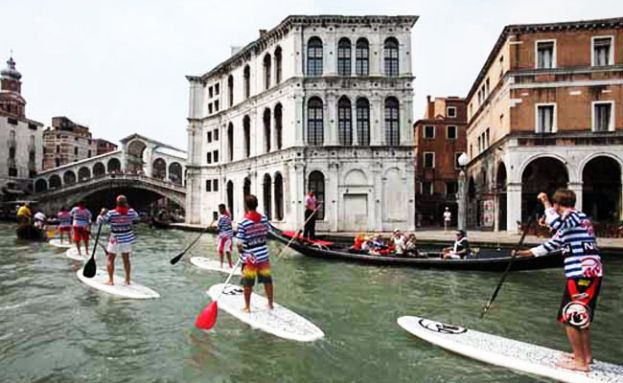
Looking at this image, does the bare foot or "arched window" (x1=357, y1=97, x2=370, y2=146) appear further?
"arched window" (x1=357, y1=97, x2=370, y2=146)

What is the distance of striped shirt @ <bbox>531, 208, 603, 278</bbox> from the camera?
179 inches

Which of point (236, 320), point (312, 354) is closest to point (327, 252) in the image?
point (236, 320)

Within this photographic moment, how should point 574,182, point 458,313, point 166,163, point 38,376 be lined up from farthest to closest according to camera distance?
point 166,163 → point 574,182 → point 458,313 → point 38,376

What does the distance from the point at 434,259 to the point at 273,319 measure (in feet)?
23.1

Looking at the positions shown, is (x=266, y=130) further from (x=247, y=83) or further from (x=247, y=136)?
(x=247, y=83)

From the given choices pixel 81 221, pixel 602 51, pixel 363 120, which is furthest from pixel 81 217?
pixel 602 51

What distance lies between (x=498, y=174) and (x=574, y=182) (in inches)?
189

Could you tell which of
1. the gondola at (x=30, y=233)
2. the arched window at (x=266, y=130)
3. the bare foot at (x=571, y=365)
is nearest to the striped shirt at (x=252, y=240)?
the bare foot at (x=571, y=365)

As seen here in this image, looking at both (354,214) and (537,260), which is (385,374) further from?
(354,214)

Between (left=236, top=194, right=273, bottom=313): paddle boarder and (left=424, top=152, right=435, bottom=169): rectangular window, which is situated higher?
(left=424, top=152, right=435, bottom=169): rectangular window

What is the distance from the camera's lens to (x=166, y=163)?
45.9 m

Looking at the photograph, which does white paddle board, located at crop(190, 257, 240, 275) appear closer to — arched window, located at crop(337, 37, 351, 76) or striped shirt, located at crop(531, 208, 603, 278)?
striped shirt, located at crop(531, 208, 603, 278)

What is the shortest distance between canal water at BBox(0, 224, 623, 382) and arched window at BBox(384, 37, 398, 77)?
15.4 metres

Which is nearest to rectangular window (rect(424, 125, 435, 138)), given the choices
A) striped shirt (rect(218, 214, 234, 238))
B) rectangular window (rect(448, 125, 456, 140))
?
rectangular window (rect(448, 125, 456, 140))
